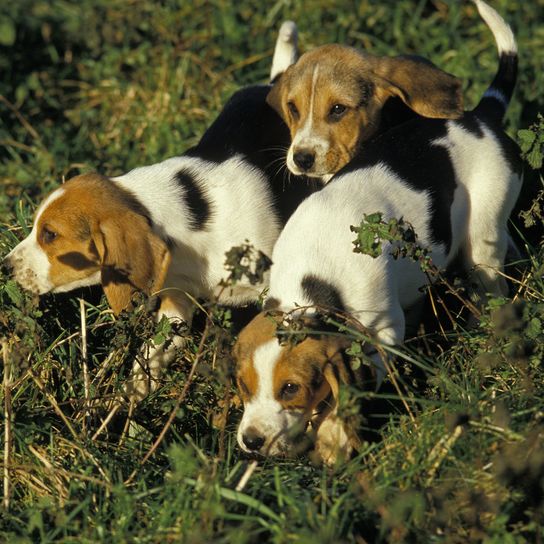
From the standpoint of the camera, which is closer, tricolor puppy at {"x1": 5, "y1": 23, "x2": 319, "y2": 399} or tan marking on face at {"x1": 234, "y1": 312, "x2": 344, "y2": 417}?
tan marking on face at {"x1": 234, "y1": 312, "x2": 344, "y2": 417}

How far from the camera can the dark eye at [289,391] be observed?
438 centimetres

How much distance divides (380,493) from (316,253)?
1.44 metres

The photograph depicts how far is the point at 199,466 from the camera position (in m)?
4.21

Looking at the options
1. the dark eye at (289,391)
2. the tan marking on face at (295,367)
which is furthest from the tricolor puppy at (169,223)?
the dark eye at (289,391)

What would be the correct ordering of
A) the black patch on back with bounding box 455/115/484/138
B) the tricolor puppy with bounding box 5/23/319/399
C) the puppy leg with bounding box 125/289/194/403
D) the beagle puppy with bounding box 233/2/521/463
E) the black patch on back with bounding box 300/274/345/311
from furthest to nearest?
the black patch on back with bounding box 455/115/484/138, the tricolor puppy with bounding box 5/23/319/399, the puppy leg with bounding box 125/289/194/403, the black patch on back with bounding box 300/274/345/311, the beagle puppy with bounding box 233/2/521/463

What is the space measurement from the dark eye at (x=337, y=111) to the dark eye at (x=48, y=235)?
1.71 m

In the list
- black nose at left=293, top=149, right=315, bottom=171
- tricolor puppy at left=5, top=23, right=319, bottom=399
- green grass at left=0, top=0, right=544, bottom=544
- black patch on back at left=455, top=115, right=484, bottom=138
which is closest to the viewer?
green grass at left=0, top=0, right=544, bottom=544

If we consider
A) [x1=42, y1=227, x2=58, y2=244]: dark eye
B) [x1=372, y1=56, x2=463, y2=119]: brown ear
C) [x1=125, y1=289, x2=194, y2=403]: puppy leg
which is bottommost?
[x1=125, y1=289, x2=194, y2=403]: puppy leg

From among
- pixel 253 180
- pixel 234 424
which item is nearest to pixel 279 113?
pixel 253 180

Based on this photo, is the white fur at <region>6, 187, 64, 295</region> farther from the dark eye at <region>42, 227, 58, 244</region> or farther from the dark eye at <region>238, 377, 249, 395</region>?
the dark eye at <region>238, 377, 249, 395</region>

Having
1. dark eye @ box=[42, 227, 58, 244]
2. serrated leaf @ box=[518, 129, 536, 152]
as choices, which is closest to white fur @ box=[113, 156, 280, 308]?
dark eye @ box=[42, 227, 58, 244]

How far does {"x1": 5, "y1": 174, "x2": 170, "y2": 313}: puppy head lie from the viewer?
500 centimetres

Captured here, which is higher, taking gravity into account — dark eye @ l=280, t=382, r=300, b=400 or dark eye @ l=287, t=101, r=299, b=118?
dark eye @ l=287, t=101, r=299, b=118

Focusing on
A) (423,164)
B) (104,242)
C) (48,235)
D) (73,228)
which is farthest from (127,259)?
(423,164)
